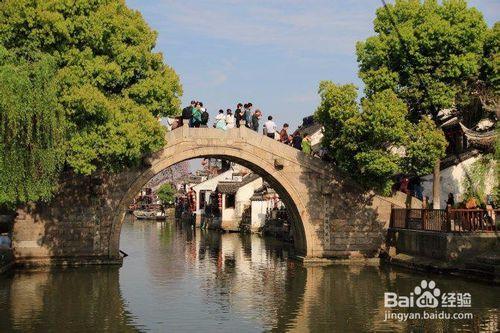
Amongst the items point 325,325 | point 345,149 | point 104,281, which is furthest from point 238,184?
point 325,325

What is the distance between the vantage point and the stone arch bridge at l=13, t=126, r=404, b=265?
2572 cm

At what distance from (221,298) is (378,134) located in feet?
29.2

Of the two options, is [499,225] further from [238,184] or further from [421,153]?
[238,184]

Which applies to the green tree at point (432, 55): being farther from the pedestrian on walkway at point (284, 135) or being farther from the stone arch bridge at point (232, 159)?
the pedestrian on walkway at point (284, 135)

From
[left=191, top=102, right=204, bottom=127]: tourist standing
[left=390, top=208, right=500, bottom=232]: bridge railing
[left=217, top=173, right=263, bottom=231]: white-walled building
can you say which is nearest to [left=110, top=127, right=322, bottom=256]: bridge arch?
[left=191, top=102, right=204, bottom=127]: tourist standing

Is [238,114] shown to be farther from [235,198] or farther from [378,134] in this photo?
[235,198]

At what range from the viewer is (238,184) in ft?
174

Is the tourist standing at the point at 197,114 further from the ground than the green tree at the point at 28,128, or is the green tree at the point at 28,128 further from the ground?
the tourist standing at the point at 197,114

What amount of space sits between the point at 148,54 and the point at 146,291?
8640 mm

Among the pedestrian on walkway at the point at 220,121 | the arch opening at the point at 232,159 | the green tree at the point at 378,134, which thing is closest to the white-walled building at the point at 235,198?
the arch opening at the point at 232,159

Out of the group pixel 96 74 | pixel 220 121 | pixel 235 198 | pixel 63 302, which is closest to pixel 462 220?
pixel 220 121

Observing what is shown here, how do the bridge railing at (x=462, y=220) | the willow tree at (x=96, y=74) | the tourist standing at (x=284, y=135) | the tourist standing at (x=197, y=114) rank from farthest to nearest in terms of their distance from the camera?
the tourist standing at (x=284, y=135)
the tourist standing at (x=197, y=114)
the bridge railing at (x=462, y=220)
the willow tree at (x=96, y=74)

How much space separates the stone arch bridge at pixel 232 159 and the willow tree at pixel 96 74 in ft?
7.26

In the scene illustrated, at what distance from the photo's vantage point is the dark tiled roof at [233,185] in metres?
52.0
